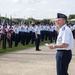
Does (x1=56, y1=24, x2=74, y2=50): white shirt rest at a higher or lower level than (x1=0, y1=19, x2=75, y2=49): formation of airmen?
higher

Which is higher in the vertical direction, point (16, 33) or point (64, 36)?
point (64, 36)

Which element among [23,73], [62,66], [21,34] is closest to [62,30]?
[62,66]

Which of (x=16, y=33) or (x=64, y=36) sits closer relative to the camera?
(x=64, y=36)

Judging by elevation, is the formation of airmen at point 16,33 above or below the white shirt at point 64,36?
below

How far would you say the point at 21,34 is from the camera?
25.0 m

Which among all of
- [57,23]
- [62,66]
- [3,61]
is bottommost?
[3,61]

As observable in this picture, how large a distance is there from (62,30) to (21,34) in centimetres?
1852

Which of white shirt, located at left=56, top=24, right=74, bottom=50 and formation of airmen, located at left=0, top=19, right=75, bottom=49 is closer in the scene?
white shirt, located at left=56, top=24, right=74, bottom=50

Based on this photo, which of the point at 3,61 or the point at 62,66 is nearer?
the point at 62,66

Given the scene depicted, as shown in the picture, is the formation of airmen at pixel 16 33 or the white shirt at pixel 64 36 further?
the formation of airmen at pixel 16 33

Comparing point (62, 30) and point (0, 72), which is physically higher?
point (62, 30)

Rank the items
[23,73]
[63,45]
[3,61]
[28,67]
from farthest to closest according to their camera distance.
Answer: [3,61]
[28,67]
[23,73]
[63,45]

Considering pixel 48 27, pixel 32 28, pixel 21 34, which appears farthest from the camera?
pixel 48 27

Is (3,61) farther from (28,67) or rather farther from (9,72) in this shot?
(9,72)
